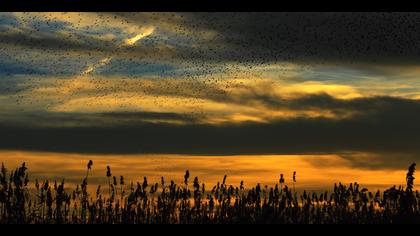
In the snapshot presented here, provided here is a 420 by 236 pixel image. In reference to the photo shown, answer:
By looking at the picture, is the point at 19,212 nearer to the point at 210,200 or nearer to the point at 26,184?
the point at 26,184

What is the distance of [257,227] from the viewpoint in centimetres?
362

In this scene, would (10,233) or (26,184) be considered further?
(26,184)

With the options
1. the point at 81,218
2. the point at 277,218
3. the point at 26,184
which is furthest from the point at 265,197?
the point at 26,184

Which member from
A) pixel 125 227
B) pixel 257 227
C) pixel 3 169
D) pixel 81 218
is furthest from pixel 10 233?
pixel 81 218

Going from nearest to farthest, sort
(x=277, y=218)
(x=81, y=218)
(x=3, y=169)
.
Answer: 1. (x=3, y=169)
2. (x=277, y=218)
3. (x=81, y=218)

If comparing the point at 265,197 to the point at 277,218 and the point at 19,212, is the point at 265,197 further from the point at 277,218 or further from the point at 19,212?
the point at 19,212

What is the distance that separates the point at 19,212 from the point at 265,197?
3.68 metres

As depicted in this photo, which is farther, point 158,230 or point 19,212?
point 19,212
